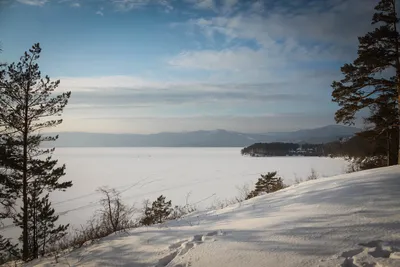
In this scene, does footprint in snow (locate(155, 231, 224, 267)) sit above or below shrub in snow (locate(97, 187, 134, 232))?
above

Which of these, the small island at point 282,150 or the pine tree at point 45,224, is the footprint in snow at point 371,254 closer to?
the pine tree at point 45,224

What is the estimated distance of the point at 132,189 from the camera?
1513 inches

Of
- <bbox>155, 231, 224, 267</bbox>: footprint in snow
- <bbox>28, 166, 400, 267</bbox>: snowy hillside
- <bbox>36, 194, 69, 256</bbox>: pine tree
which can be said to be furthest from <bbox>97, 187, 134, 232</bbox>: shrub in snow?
<bbox>36, 194, 69, 256</bbox>: pine tree

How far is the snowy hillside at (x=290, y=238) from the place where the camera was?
3020 millimetres

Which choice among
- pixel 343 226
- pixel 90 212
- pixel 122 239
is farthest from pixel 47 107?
pixel 90 212

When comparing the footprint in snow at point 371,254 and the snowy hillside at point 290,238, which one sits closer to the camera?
the footprint in snow at point 371,254

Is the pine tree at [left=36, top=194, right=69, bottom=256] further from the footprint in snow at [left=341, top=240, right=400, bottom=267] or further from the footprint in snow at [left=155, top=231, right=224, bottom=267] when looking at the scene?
the footprint in snow at [left=341, top=240, right=400, bottom=267]

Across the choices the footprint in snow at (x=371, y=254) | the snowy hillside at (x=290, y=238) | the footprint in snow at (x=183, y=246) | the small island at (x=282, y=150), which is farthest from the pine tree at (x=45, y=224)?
the small island at (x=282, y=150)

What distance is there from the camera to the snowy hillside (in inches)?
119

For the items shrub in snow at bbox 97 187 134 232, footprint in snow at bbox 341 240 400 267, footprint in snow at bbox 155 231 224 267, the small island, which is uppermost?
footprint in snow at bbox 341 240 400 267

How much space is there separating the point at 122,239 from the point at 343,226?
186 inches

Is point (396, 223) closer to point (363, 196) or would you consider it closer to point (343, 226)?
point (343, 226)

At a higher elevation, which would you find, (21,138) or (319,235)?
(21,138)

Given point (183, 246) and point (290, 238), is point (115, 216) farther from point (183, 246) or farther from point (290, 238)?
point (290, 238)
